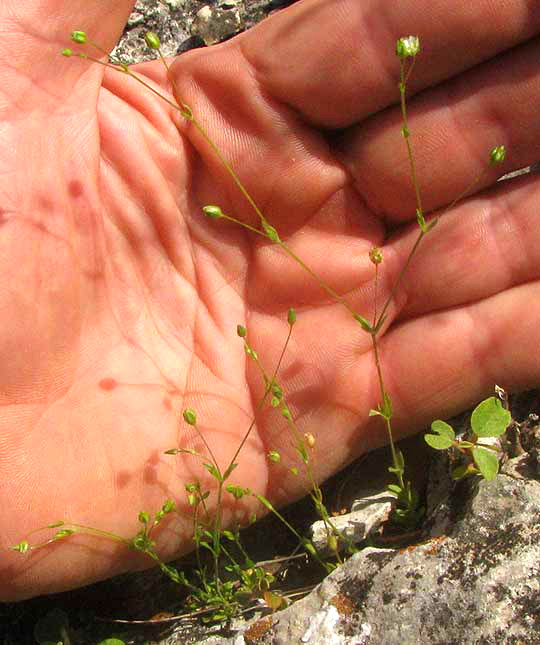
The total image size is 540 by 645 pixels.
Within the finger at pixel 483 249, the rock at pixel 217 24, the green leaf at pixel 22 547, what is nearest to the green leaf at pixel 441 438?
the finger at pixel 483 249

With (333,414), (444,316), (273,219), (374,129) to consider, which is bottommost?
(333,414)

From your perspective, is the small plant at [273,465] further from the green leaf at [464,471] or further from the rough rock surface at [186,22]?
the rough rock surface at [186,22]

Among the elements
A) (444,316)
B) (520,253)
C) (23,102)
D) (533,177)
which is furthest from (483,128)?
(23,102)

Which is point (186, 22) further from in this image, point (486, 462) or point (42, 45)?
point (486, 462)

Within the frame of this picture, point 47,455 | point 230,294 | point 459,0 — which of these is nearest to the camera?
point 459,0

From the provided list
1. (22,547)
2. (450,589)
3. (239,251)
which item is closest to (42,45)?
(239,251)

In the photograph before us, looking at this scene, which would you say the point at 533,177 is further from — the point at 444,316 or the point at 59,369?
the point at 59,369
